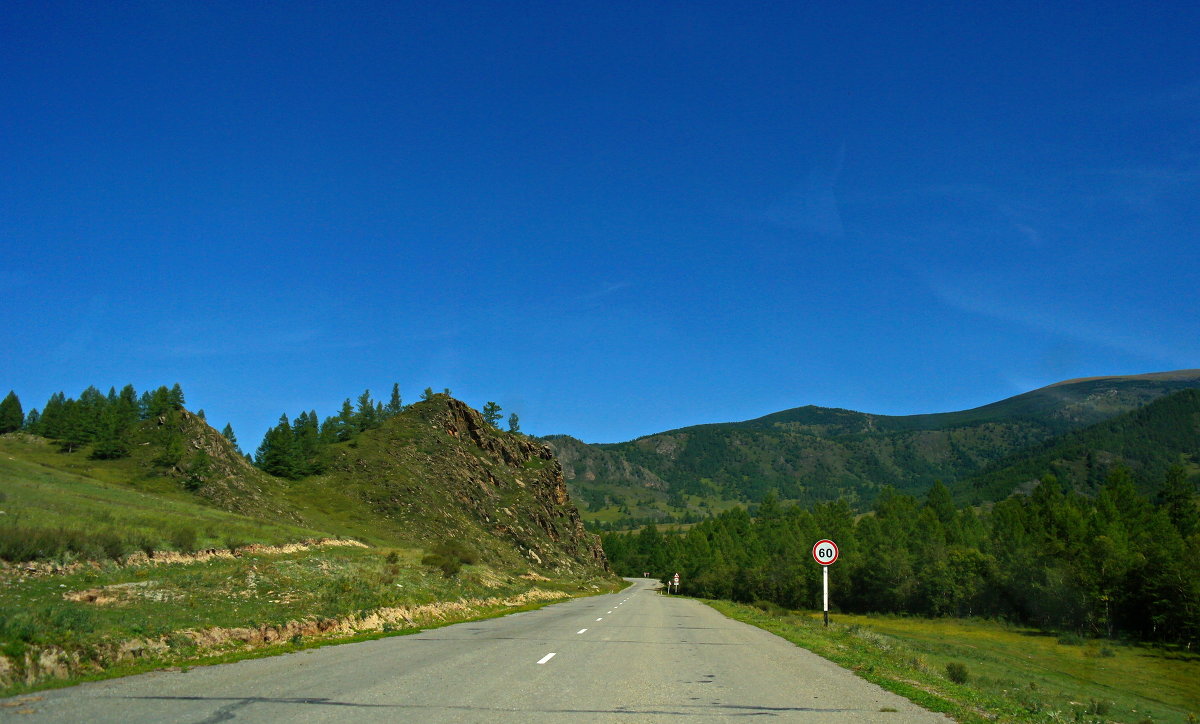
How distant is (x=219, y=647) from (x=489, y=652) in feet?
17.9

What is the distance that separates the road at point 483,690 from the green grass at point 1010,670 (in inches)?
59.8

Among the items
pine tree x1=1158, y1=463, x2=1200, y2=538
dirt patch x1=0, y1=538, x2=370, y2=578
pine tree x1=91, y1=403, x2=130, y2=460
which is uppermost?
pine tree x1=91, y1=403, x2=130, y2=460

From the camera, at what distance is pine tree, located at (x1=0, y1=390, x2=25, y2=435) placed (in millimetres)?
131250

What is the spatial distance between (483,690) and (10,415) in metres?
161

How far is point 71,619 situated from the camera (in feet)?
42.4

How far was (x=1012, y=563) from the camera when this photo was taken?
267 feet

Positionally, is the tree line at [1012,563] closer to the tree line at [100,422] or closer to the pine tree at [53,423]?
the tree line at [100,422]

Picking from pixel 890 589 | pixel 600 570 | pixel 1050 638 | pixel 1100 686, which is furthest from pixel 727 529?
pixel 1100 686

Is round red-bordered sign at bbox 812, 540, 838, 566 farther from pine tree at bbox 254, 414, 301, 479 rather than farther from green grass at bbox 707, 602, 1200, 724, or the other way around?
pine tree at bbox 254, 414, 301, 479

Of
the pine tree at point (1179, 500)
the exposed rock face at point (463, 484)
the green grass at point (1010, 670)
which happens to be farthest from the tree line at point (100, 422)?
the pine tree at point (1179, 500)

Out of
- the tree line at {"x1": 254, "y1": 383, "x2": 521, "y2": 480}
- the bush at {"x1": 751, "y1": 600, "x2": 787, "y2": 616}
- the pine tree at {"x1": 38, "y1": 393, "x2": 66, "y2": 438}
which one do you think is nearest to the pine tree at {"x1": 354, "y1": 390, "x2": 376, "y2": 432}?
the tree line at {"x1": 254, "y1": 383, "x2": 521, "y2": 480}

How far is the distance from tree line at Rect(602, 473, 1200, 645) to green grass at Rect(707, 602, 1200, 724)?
5.32m

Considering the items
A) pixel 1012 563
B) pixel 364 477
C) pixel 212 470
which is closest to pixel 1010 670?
pixel 1012 563

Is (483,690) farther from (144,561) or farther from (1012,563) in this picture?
(1012,563)
